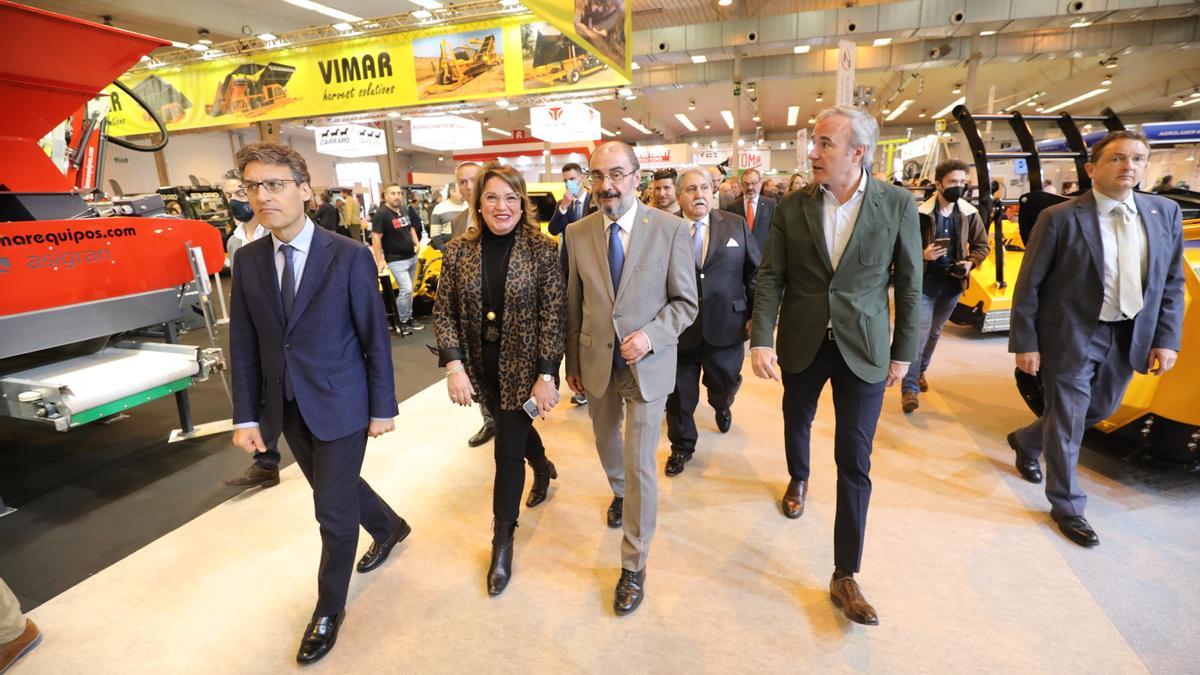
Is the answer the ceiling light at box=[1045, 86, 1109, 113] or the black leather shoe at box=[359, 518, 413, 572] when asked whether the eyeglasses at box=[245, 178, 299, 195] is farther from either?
the ceiling light at box=[1045, 86, 1109, 113]

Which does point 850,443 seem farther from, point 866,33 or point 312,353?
point 866,33

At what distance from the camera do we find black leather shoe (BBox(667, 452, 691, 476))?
3303 mm

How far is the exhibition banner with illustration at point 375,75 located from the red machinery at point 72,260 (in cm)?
519

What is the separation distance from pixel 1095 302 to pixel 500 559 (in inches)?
112

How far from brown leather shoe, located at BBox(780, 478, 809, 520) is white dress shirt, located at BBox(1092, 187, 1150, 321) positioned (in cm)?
154

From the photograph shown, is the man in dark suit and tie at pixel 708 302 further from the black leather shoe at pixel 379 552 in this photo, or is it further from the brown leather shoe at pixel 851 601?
the black leather shoe at pixel 379 552

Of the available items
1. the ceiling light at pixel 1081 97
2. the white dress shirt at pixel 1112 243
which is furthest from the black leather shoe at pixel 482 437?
the ceiling light at pixel 1081 97

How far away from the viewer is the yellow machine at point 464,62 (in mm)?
8023

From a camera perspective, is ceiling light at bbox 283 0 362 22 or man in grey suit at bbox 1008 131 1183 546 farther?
ceiling light at bbox 283 0 362 22

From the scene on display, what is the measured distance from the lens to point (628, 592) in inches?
85.9

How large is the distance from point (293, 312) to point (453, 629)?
1328 millimetres

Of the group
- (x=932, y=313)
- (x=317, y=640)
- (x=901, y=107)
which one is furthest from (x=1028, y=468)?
(x=901, y=107)

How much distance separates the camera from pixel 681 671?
1.90 meters

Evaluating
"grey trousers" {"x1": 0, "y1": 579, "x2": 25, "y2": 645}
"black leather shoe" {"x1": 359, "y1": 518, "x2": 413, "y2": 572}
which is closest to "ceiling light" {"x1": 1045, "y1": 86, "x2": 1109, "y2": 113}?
"black leather shoe" {"x1": 359, "y1": 518, "x2": 413, "y2": 572}
